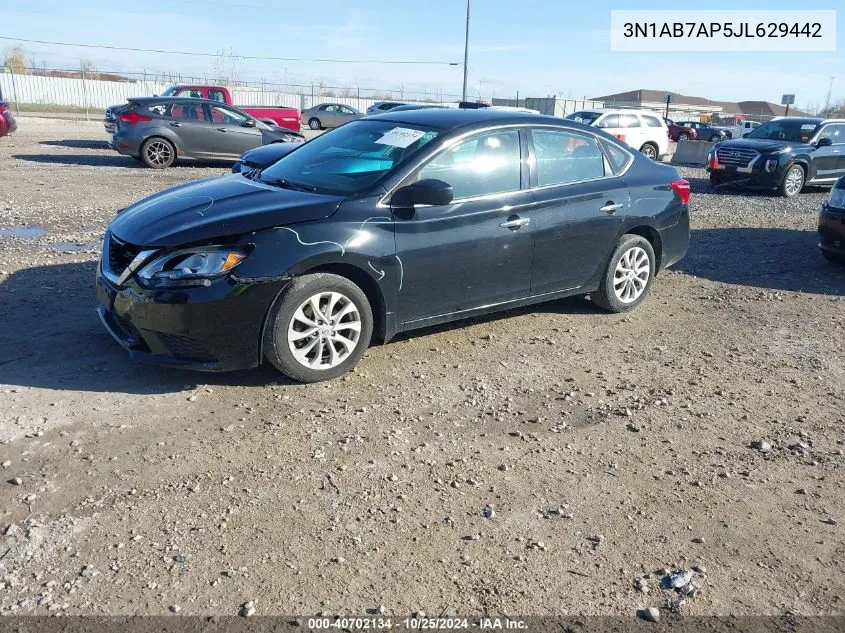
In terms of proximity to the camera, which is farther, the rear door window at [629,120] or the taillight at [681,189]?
the rear door window at [629,120]

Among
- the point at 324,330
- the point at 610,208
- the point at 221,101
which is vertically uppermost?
the point at 221,101

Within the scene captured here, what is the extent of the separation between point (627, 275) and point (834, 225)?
336 centimetres

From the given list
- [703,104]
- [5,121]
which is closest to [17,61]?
[5,121]

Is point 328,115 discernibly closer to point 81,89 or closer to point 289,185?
point 81,89

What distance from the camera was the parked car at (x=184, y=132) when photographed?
1534 centimetres

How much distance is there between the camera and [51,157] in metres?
16.9

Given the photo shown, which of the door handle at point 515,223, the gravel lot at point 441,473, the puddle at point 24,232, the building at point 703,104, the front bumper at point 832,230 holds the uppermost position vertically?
A: the building at point 703,104

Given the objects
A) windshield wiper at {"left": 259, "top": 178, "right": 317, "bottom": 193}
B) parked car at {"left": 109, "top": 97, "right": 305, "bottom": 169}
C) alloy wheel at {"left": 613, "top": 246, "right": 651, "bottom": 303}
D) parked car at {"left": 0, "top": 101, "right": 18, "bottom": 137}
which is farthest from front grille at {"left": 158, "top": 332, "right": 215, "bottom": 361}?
parked car at {"left": 0, "top": 101, "right": 18, "bottom": 137}

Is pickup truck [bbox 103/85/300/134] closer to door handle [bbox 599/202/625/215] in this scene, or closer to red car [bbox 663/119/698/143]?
door handle [bbox 599/202/625/215]

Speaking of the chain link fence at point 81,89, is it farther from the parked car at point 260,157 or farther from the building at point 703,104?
the building at point 703,104

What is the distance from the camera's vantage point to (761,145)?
601 inches

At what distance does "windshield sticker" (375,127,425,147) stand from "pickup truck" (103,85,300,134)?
42.8 feet

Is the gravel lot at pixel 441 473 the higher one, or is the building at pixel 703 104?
the building at pixel 703 104

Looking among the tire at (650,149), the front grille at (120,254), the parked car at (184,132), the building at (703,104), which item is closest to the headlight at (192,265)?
the front grille at (120,254)
